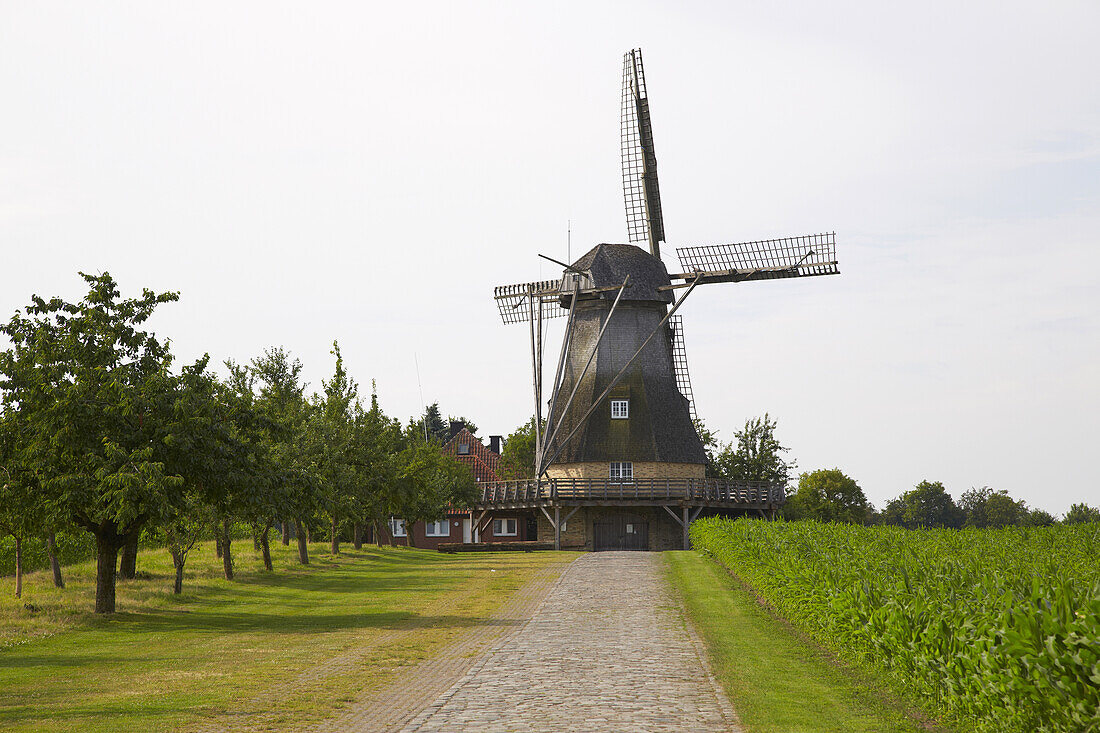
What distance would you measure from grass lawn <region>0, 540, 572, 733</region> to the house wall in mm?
14206

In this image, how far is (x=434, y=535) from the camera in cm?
8000

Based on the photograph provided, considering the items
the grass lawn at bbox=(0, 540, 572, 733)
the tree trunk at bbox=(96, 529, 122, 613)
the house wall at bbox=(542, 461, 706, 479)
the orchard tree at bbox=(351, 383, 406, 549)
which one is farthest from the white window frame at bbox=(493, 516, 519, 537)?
the tree trunk at bbox=(96, 529, 122, 613)

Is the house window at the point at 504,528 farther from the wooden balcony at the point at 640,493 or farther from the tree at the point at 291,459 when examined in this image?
the tree at the point at 291,459

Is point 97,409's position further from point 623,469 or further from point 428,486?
point 623,469

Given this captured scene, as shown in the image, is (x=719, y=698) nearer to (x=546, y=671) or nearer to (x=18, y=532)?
(x=546, y=671)

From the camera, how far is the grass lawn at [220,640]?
13781 millimetres

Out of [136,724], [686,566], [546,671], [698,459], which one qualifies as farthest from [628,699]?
[698,459]

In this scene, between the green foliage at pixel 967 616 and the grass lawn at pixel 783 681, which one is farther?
the grass lawn at pixel 783 681

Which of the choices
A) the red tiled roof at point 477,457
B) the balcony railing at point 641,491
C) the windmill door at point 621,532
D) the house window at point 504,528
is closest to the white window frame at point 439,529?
the house window at point 504,528

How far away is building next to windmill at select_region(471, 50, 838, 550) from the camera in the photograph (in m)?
53.4

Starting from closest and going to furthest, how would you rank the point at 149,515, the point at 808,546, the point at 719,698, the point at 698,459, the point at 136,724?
the point at 136,724 < the point at 719,698 < the point at 808,546 < the point at 149,515 < the point at 698,459

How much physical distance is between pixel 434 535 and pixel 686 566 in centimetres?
4503

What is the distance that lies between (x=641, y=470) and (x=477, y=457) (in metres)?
34.9

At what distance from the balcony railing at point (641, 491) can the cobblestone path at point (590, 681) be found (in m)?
26.9
